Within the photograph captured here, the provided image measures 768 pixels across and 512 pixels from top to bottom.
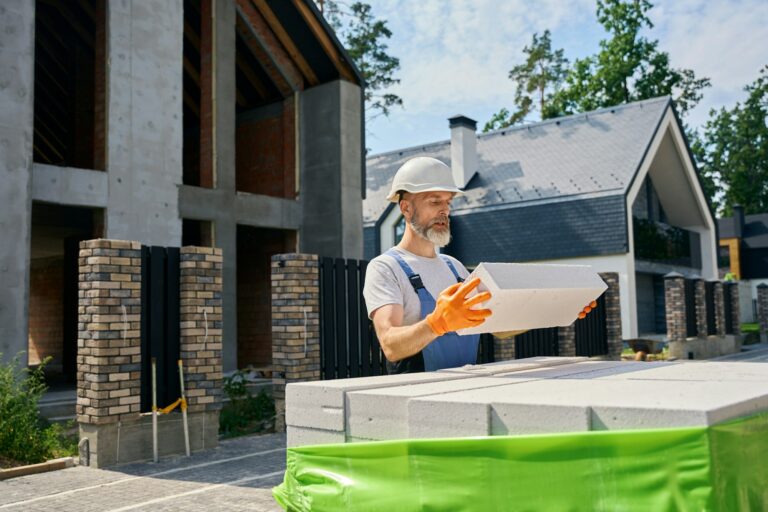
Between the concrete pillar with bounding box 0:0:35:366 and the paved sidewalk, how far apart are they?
3670 mm

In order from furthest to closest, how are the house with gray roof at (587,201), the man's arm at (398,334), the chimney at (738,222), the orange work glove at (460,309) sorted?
the chimney at (738,222)
the house with gray roof at (587,201)
the man's arm at (398,334)
the orange work glove at (460,309)

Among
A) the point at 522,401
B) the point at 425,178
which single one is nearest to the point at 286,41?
the point at 425,178

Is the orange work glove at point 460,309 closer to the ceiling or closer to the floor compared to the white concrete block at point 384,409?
closer to the ceiling

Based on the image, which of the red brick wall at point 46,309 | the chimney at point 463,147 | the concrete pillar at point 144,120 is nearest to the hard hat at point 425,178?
the concrete pillar at point 144,120

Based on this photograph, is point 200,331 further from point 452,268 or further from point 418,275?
point 418,275

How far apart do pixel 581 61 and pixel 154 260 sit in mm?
34957

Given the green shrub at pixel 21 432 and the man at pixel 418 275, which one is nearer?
the man at pixel 418 275

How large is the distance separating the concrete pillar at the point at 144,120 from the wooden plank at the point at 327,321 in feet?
13.1

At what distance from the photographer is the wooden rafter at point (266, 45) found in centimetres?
1518

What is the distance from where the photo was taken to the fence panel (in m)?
16.2

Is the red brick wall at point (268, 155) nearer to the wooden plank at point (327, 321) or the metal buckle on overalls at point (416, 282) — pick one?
the wooden plank at point (327, 321)

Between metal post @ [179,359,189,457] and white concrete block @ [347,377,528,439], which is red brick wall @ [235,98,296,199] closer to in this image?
metal post @ [179,359,189,457]

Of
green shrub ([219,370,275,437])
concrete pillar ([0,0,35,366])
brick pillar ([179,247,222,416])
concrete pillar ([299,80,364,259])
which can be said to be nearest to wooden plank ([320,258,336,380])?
green shrub ([219,370,275,437])

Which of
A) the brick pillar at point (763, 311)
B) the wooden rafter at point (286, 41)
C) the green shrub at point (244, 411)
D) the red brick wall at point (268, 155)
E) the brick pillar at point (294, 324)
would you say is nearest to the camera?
the brick pillar at point (294, 324)
